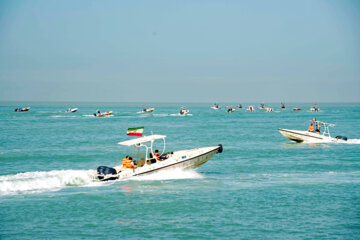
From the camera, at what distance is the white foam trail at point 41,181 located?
2330 cm

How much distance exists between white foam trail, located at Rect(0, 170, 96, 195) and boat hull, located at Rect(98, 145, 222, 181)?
1.11 meters

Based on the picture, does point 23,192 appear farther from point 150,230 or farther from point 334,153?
point 334,153

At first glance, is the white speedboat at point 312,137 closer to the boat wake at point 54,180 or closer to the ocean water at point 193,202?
the ocean water at point 193,202

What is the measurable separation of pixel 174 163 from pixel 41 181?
7692 mm

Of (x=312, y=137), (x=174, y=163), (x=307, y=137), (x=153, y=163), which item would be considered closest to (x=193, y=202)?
(x=174, y=163)

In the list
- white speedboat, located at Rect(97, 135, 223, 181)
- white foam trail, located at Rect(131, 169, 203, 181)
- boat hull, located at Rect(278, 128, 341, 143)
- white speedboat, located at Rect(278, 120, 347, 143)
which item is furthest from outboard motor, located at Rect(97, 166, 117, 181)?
boat hull, located at Rect(278, 128, 341, 143)

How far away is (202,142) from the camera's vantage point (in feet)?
166

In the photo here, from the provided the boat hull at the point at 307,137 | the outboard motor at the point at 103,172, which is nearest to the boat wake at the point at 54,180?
the outboard motor at the point at 103,172

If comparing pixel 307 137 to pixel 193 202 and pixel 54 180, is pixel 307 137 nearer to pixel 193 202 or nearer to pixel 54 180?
pixel 193 202

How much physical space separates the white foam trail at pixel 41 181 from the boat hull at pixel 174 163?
111cm

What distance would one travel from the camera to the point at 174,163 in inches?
1012

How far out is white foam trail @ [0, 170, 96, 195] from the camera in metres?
23.3

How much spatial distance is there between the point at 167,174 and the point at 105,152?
17.2 metres

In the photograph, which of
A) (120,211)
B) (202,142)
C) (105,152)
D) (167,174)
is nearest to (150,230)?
(120,211)
